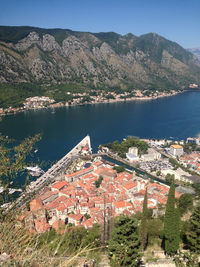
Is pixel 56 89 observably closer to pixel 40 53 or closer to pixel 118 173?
pixel 40 53

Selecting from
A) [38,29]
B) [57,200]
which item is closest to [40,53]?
[38,29]

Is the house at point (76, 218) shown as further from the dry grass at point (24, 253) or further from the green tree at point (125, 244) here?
the dry grass at point (24, 253)

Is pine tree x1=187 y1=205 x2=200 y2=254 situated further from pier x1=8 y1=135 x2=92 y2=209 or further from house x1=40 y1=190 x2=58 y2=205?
pier x1=8 y1=135 x2=92 y2=209

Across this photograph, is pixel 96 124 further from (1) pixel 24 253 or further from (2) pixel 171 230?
(1) pixel 24 253

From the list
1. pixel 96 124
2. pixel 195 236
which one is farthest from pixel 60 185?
pixel 96 124

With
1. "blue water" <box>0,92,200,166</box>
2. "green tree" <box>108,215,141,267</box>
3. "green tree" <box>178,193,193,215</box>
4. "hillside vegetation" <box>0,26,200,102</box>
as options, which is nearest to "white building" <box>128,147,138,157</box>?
"blue water" <box>0,92,200,166</box>

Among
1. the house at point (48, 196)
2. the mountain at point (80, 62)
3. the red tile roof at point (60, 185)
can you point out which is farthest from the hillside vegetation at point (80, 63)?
the house at point (48, 196)
